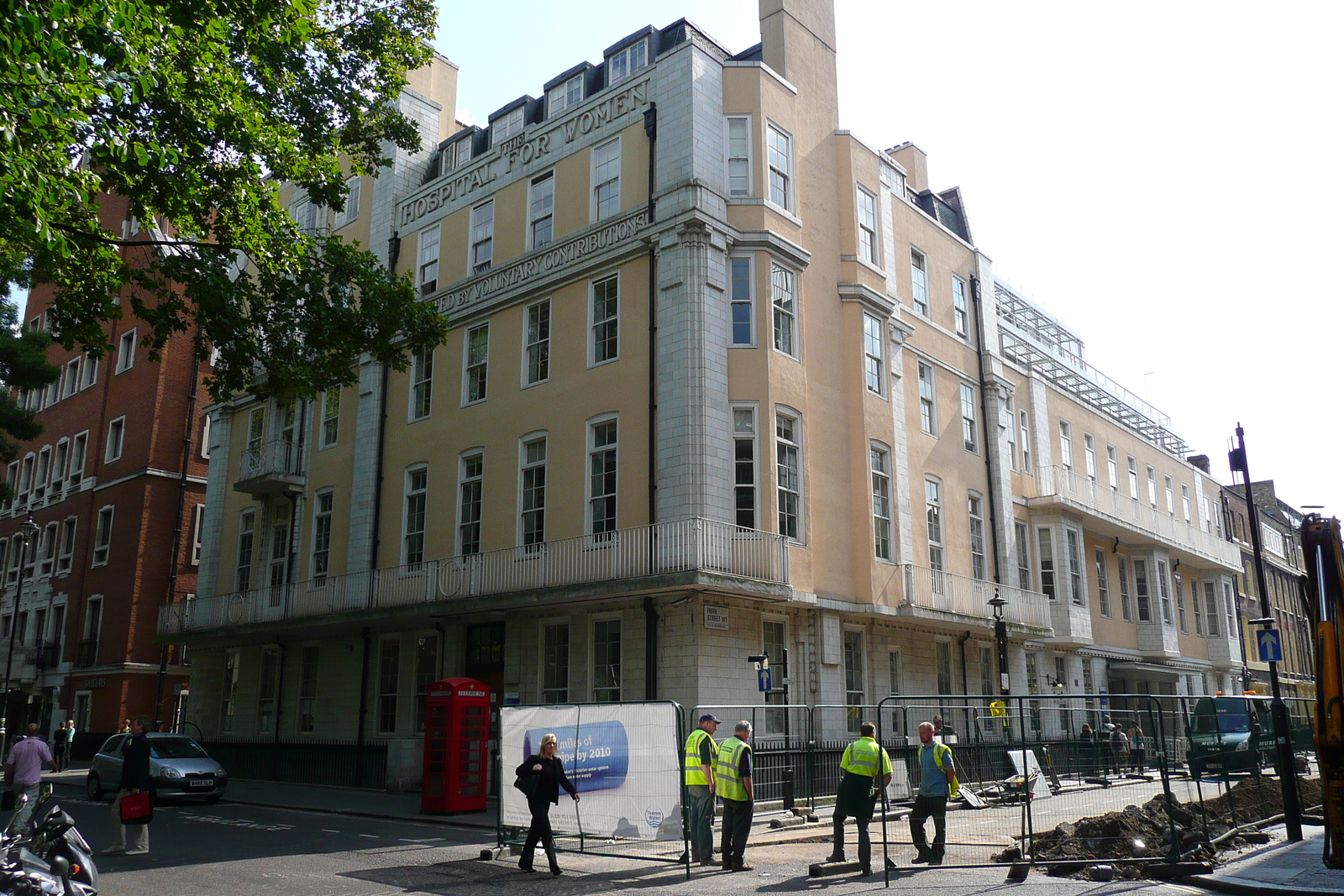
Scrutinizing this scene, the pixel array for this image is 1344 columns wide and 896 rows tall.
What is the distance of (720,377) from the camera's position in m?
20.8

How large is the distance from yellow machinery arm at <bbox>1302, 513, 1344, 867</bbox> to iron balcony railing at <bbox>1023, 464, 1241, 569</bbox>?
20.1 metres

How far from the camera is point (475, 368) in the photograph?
25.6m

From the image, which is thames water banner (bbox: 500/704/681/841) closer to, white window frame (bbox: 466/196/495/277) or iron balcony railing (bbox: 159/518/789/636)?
iron balcony railing (bbox: 159/518/789/636)

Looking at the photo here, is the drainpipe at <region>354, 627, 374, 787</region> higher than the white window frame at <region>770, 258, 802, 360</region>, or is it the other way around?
the white window frame at <region>770, 258, 802, 360</region>

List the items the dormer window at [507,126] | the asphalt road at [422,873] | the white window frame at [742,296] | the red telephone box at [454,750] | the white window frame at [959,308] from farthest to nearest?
1. the white window frame at [959,308]
2. the dormer window at [507,126]
3. the white window frame at [742,296]
4. the red telephone box at [454,750]
5. the asphalt road at [422,873]

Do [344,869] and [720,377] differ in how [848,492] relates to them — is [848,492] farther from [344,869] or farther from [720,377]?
[344,869]

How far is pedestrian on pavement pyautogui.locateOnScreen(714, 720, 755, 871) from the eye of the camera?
11.9 metres

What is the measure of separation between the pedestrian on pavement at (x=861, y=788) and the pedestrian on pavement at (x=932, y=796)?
55 cm

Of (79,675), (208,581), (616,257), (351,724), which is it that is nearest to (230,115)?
(616,257)

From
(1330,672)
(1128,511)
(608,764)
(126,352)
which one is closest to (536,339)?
(608,764)

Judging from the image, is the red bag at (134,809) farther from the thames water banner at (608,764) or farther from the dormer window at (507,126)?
the dormer window at (507,126)

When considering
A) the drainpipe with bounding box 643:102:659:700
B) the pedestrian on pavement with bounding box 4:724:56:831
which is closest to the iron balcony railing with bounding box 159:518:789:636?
the drainpipe with bounding box 643:102:659:700

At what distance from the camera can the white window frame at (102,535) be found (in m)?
38.6

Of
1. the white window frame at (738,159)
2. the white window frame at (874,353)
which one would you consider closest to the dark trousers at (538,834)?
the white window frame at (738,159)
